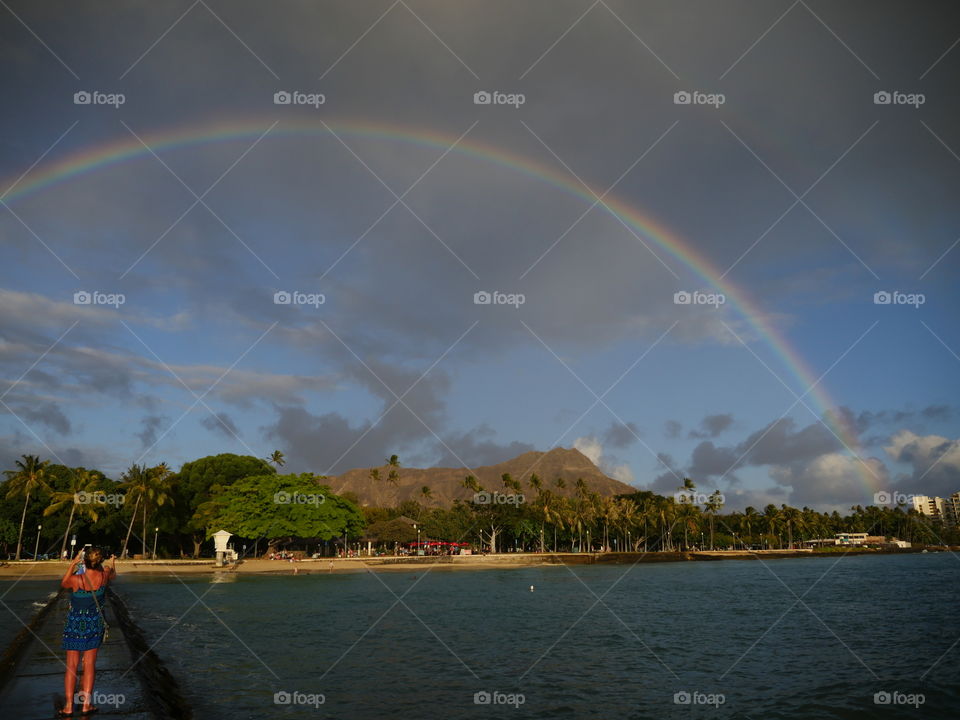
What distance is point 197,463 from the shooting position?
101000mm

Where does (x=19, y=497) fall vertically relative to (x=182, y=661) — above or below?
above

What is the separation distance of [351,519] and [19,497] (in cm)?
4177

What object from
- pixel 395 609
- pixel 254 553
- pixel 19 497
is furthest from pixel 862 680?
pixel 19 497

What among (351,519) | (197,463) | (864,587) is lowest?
(864,587)

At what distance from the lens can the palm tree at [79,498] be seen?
77.9 m

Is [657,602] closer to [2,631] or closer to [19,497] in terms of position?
[2,631]

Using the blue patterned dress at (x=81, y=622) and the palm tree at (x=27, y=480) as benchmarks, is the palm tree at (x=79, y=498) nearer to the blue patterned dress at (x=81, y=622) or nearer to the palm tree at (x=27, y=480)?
the palm tree at (x=27, y=480)

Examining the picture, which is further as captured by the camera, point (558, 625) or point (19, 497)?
point (19, 497)
